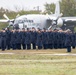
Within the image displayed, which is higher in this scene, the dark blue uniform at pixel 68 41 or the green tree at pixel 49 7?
the green tree at pixel 49 7

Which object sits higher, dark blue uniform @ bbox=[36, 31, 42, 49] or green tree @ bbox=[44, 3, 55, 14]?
green tree @ bbox=[44, 3, 55, 14]

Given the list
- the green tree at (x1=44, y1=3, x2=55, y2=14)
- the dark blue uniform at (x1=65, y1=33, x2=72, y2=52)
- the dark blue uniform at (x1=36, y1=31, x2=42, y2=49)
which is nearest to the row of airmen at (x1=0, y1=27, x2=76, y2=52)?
the dark blue uniform at (x1=36, y1=31, x2=42, y2=49)

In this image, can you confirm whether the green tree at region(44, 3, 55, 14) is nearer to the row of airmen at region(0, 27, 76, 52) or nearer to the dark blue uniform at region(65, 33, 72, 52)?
the row of airmen at region(0, 27, 76, 52)

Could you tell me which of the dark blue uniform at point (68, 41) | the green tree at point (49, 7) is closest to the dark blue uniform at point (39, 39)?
the dark blue uniform at point (68, 41)

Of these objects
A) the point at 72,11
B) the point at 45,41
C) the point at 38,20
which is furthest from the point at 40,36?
the point at 72,11

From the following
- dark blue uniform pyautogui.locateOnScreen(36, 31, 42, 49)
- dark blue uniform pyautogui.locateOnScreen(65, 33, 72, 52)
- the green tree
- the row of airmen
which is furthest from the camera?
the green tree

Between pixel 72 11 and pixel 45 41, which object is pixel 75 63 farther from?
pixel 72 11

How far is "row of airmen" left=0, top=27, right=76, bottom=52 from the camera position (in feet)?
121

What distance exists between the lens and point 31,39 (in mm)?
37719

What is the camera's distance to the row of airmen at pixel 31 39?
121ft

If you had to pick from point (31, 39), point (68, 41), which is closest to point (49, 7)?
point (31, 39)

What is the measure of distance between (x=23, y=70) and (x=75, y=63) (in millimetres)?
4312

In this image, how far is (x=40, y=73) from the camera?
20.6 metres

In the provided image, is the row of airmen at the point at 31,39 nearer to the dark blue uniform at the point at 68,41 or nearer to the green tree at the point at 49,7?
the dark blue uniform at the point at 68,41
